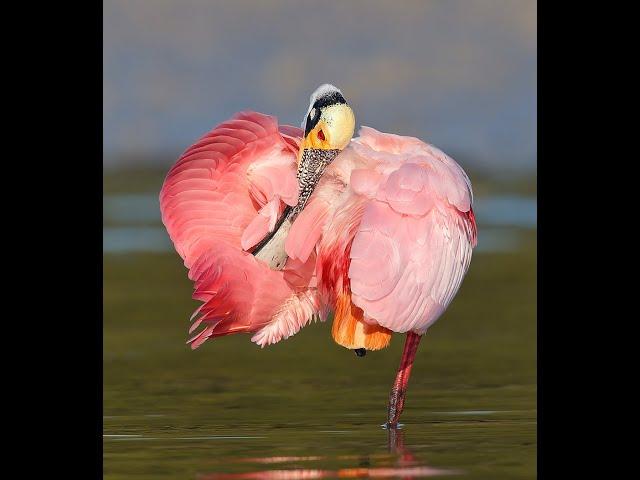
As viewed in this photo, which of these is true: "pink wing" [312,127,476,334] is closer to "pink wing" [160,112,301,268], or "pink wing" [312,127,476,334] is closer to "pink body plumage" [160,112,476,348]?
"pink body plumage" [160,112,476,348]

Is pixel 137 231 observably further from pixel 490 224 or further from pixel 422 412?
pixel 422 412

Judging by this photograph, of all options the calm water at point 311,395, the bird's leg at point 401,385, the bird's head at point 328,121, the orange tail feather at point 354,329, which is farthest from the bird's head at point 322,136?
the calm water at point 311,395

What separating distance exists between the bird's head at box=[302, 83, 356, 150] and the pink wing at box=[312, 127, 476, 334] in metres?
0.08

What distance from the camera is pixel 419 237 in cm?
781

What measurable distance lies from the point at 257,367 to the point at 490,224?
6443 mm

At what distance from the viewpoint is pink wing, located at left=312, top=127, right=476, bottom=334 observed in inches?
302

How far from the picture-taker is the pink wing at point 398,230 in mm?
7676

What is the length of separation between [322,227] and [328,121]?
494 millimetres

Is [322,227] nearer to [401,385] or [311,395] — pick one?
[401,385]

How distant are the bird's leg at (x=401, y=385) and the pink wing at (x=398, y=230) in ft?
0.85

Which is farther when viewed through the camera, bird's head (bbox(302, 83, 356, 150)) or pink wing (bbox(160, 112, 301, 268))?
pink wing (bbox(160, 112, 301, 268))

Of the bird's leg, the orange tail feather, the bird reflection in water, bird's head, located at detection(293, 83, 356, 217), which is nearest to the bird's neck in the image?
bird's head, located at detection(293, 83, 356, 217)

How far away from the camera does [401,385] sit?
835 cm
